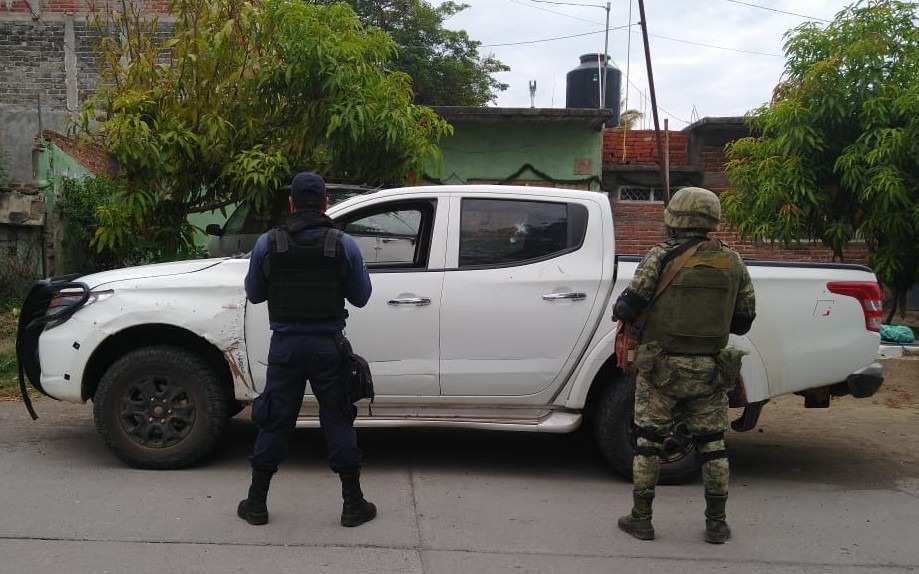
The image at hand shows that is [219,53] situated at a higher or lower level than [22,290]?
higher

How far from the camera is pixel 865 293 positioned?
530cm

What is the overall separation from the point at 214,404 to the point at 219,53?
4188 mm

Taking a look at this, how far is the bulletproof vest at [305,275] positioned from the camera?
4258 millimetres

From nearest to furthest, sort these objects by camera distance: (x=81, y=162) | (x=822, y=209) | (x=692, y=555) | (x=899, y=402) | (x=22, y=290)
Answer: (x=692, y=555)
(x=899, y=402)
(x=822, y=209)
(x=22, y=290)
(x=81, y=162)

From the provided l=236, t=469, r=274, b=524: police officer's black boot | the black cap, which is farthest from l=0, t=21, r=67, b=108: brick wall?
l=236, t=469, r=274, b=524: police officer's black boot

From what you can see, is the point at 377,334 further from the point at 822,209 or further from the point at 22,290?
the point at 22,290

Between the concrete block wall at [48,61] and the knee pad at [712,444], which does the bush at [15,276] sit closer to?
the concrete block wall at [48,61]

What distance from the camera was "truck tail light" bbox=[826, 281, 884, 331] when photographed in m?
5.29

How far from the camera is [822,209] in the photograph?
29.5 feet

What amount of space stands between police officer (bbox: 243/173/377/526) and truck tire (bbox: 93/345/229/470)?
99 centimetres

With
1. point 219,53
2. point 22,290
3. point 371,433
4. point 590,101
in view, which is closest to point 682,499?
point 371,433

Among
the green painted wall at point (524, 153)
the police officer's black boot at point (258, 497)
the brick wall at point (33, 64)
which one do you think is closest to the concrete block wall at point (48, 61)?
the brick wall at point (33, 64)

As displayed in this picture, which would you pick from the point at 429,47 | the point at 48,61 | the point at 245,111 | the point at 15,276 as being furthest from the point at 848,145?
the point at 429,47

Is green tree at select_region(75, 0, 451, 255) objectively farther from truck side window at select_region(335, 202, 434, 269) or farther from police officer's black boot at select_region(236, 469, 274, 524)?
police officer's black boot at select_region(236, 469, 274, 524)
